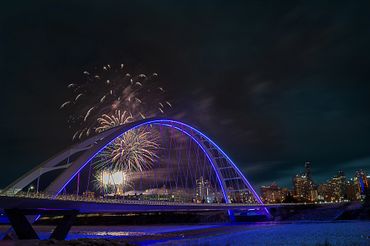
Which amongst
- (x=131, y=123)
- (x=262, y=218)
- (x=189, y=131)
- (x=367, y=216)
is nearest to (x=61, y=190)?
(x=131, y=123)

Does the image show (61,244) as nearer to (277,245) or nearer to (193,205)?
(277,245)

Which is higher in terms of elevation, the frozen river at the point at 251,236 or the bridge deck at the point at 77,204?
the bridge deck at the point at 77,204

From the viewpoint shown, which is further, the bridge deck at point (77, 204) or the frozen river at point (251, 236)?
the frozen river at point (251, 236)

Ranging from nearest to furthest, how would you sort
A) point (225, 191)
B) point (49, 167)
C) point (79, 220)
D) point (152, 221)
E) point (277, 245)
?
1. point (277, 245)
2. point (49, 167)
3. point (225, 191)
4. point (152, 221)
5. point (79, 220)

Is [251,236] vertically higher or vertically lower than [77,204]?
lower

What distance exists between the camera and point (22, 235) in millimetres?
33094

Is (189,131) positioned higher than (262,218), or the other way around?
(189,131)

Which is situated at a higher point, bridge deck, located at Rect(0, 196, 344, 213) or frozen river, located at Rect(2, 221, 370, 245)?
bridge deck, located at Rect(0, 196, 344, 213)

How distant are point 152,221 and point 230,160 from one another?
195 ft

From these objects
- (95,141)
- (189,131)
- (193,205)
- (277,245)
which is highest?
(189,131)

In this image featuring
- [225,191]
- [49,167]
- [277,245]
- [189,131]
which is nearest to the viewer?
[277,245]

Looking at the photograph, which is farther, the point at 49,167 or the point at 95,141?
the point at 95,141

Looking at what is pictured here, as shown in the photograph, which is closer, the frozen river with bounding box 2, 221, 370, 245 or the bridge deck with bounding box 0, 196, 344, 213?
the bridge deck with bounding box 0, 196, 344, 213

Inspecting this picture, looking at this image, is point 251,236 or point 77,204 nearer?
point 77,204
